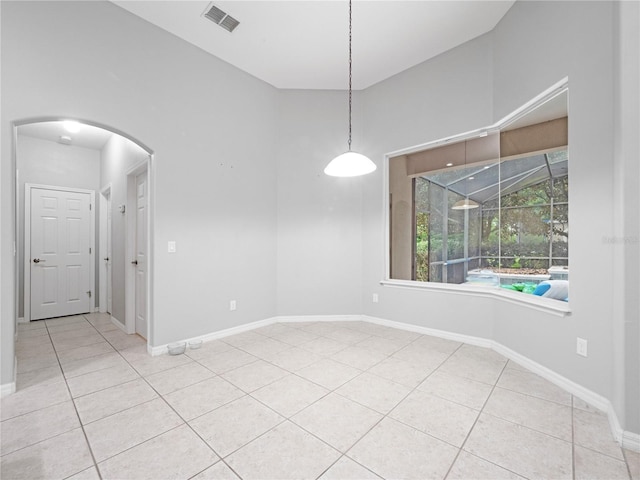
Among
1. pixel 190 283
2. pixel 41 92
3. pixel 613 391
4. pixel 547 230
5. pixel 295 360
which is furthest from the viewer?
pixel 190 283

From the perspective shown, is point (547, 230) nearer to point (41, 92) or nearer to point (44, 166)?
point (41, 92)

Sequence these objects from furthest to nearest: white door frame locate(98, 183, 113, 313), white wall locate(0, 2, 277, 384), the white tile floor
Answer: white door frame locate(98, 183, 113, 313) < white wall locate(0, 2, 277, 384) < the white tile floor

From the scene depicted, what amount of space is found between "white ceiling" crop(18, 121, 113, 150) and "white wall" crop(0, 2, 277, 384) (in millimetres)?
1958

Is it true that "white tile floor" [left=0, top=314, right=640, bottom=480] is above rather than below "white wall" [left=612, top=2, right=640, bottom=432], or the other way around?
below

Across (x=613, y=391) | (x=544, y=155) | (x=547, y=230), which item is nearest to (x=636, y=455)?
(x=613, y=391)

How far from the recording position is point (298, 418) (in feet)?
6.36

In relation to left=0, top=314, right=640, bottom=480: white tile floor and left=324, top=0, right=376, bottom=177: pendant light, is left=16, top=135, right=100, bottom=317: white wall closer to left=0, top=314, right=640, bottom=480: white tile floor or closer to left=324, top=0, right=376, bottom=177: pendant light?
left=0, top=314, right=640, bottom=480: white tile floor

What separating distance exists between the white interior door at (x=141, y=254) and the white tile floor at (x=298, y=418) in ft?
2.22

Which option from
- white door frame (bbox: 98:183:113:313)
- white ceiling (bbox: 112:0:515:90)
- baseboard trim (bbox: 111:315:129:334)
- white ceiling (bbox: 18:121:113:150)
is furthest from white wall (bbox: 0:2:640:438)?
white door frame (bbox: 98:183:113:313)

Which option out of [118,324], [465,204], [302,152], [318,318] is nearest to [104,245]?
[118,324]

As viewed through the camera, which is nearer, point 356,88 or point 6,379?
point 6,379

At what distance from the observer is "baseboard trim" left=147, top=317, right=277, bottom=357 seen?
3.07 m

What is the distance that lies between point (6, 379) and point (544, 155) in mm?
4927

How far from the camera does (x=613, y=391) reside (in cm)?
194
